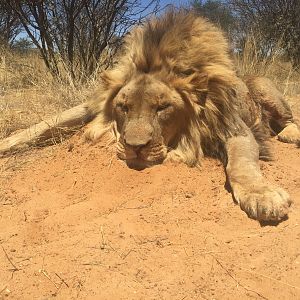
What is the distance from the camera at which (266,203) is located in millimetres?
2910

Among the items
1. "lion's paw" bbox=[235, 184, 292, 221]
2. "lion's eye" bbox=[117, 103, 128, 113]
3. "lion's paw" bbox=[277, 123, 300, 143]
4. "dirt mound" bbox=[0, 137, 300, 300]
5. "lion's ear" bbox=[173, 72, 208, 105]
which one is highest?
"lion's ear" bbox=[173, 72, 208, 105]

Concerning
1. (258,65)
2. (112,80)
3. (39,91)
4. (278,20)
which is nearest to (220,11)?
(278,20)

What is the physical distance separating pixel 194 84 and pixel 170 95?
0.22m

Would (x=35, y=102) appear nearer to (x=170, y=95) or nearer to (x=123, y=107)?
(x=123, y=107)

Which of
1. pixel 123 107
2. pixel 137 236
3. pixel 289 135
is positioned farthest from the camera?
pixel 289 135

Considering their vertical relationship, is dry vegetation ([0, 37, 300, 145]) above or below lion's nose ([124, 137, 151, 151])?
below

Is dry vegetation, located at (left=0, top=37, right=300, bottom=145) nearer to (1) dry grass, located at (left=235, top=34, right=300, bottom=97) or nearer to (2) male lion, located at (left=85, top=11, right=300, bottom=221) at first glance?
(1) dry grass, located at (left=235, top=34, right=300, bottom=97)

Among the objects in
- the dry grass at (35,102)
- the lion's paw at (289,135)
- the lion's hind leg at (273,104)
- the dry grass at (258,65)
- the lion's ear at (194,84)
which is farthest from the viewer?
the dry grass at (258,65)

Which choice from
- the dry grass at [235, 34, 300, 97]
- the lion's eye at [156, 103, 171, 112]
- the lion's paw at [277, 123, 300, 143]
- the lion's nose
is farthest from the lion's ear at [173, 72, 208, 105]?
the dry grass at [235, 34, 300, 97]

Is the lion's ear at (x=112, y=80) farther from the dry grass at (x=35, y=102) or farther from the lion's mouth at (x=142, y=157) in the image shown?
the dry grass at (x=35, y=102)

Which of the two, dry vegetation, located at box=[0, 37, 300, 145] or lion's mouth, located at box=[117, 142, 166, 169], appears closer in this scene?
lion's mouth, located at box=[117, 142, 166, 169]

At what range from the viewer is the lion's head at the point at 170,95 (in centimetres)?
357

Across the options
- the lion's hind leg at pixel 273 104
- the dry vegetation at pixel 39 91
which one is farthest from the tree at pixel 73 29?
the lion's hind leg at pixel 273 104

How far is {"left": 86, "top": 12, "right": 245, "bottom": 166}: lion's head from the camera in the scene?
3566 millimetres
